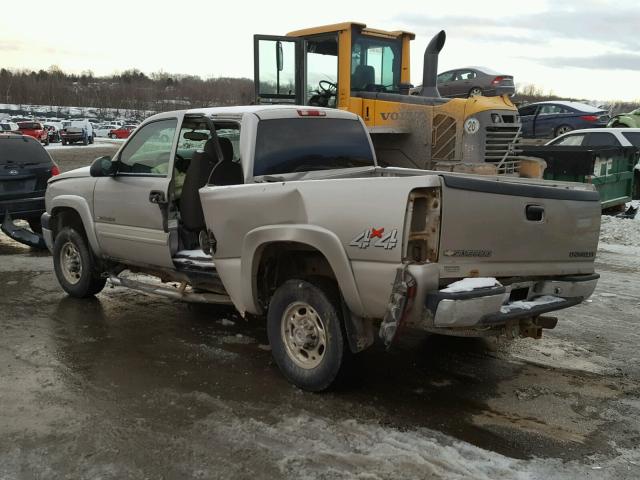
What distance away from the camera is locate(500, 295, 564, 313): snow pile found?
420 cm

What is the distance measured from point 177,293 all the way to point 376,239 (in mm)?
2639

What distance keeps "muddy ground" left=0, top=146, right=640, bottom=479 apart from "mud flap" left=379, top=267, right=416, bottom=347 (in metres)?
0.64

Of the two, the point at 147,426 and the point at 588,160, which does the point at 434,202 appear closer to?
the point at 147,426

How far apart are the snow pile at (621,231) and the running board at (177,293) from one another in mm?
7971

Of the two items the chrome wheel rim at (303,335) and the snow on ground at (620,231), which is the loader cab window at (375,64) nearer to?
the snow on ground at (620,231)

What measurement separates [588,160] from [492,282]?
865 cm

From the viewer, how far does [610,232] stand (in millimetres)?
11383

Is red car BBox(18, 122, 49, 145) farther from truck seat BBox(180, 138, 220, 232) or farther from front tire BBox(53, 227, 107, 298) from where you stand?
truck seat BBox(180, 138, 220, 232)

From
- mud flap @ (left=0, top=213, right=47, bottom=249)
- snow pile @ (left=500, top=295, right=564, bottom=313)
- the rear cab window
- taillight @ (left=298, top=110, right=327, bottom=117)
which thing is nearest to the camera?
snow pile @ (left=500, top=295, right=564, bottom=313)

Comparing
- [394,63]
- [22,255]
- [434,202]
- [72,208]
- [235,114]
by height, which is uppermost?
[394,63]

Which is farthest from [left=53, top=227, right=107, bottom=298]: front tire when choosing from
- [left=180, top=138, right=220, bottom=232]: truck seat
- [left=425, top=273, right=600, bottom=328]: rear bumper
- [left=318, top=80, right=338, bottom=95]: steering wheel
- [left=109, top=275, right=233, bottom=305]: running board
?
[left=318, top=80, right=338, bottom=95]: steering wheel

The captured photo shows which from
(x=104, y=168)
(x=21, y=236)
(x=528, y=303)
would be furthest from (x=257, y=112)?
(x=21, y=236)

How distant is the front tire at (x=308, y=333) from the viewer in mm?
4340

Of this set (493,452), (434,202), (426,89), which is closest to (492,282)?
(434,202)
